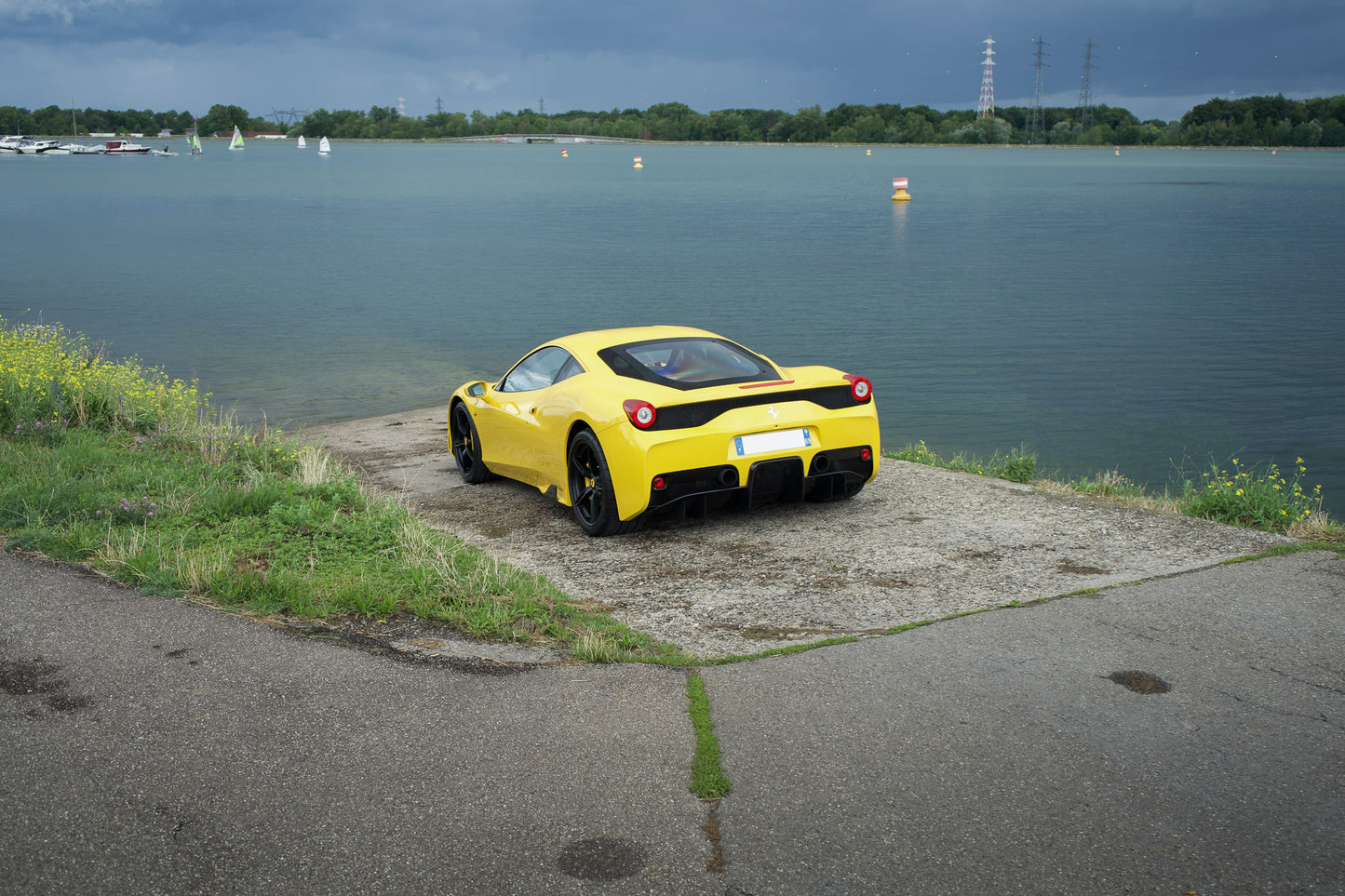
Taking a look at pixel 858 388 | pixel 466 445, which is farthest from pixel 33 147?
pixel 858 388

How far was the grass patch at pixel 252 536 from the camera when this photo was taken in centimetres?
528

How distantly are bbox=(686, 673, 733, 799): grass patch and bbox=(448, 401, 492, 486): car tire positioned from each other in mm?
5003

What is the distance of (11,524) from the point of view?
6.45m

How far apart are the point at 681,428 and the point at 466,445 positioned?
3329 millimetres

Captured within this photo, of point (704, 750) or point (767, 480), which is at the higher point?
point (767, 480)

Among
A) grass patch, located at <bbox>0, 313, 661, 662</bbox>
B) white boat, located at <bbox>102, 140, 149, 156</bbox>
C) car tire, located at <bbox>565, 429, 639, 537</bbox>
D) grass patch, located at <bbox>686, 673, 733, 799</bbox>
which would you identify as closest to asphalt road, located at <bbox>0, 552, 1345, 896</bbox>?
grass patch, located at <bbox>686, 673, 733, 799</bbox>

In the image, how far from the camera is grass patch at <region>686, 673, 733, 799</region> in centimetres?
359

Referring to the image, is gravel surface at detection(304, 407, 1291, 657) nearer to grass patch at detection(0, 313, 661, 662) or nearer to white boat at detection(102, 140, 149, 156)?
grass patch at detection(0, 313, 661, 662)

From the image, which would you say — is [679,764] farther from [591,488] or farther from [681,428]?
[591,488]

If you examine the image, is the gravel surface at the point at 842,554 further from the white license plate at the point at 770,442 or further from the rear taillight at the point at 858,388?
the rear taillight at the point at 858,388

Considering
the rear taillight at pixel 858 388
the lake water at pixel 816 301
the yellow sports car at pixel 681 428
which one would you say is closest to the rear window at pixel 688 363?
the yellow sports car at pixel 681 428

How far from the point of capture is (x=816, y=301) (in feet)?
96.4

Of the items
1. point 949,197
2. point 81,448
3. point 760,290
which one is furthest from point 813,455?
point 949,197

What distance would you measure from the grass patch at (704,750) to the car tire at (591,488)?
8.32ft
